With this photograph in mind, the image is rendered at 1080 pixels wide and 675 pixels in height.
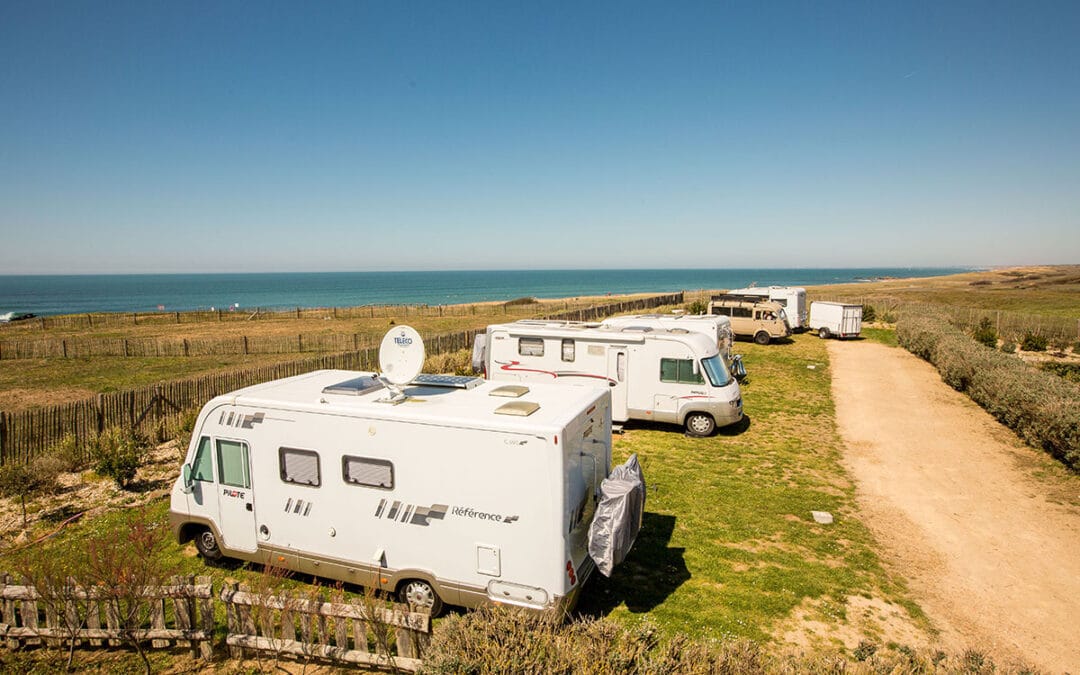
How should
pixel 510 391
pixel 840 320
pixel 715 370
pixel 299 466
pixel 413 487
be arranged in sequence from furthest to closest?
1. pixel 840 320
2. pixel 715 370
3. pixel 510 391
4. pixel 299 466
5. pixel 413 487

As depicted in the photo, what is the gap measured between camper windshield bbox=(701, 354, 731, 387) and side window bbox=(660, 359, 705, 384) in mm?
239

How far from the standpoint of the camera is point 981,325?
31750 millimetres

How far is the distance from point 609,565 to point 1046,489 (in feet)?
35.8

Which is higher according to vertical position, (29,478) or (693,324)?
(693,324)

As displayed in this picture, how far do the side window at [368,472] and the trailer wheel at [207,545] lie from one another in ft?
9.65

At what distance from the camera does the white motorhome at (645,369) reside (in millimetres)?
14070

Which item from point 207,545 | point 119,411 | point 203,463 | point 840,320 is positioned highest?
point 840,320

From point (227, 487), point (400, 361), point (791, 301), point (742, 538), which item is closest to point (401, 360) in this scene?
point (400, 361)

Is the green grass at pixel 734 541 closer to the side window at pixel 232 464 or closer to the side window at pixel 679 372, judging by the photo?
the side window at pixel 232 464

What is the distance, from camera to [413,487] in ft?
20.8

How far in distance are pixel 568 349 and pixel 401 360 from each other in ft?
25.5

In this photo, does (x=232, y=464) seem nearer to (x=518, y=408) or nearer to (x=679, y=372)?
(x=518, y=408)

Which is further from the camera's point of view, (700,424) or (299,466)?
(700,424)

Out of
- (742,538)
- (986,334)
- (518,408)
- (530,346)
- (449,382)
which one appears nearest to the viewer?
Result: (518,408)
